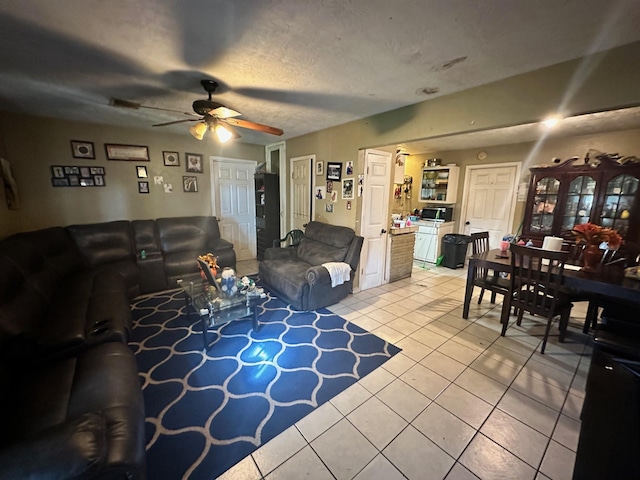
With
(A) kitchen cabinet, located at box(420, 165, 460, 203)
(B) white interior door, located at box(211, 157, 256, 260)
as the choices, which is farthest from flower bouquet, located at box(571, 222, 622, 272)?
(B) white interior door, located at box(211, 157, 256, 260)

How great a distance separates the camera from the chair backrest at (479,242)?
3.20 meters

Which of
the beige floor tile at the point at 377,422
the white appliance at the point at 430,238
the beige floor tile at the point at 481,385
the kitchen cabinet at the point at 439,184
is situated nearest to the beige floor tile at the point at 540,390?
the beige floor tile at the point at 481,385

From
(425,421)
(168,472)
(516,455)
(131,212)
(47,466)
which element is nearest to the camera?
(47,466)

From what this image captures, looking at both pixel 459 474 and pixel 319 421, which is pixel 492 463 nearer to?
pixel 459 474

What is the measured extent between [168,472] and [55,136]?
4310mm

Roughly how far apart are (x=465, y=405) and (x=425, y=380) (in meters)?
0.30

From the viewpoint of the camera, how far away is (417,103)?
265 cm

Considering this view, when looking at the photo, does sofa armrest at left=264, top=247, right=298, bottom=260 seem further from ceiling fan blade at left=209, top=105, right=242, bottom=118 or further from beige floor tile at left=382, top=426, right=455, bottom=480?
beige floor tile at left=382, top=426, right=455, bottom=480

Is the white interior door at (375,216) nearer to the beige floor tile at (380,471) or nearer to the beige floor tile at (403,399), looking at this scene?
the beige floor tile at (403,399)

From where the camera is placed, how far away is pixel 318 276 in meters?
2.99

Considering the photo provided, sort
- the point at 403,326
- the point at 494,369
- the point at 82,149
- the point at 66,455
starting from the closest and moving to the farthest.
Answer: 1. the point at 66,455
2. the point at 494,369
3. the point at 403,326
4. the point at 82,149

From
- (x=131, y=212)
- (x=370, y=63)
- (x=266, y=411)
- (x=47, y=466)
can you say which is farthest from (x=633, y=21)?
(x=131, y=212)

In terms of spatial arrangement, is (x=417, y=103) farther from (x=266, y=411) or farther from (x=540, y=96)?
(x=266, y=411)

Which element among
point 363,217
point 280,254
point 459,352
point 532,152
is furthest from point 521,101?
point 280,254
